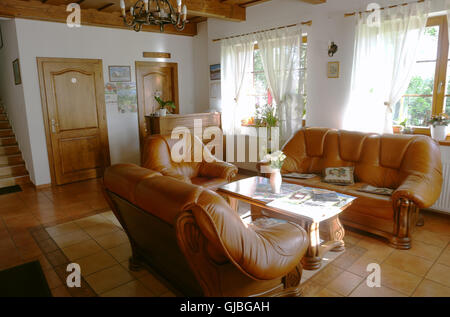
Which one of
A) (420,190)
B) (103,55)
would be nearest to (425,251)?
(420,190)

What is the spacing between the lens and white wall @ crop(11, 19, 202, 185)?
4848 mm

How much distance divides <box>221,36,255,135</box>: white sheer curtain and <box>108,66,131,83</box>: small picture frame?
→ 1.67 m

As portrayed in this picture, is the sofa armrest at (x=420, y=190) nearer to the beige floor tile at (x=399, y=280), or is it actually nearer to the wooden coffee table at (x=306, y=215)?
the wooden coffee table at (x=306, y=215)

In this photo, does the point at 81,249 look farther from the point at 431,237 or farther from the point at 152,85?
the point at 152,85

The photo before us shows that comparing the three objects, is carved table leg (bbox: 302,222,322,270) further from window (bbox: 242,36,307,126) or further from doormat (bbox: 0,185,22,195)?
doormat (bbox: 0,185,22,195)

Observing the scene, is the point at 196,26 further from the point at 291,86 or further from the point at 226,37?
the point at 291,86

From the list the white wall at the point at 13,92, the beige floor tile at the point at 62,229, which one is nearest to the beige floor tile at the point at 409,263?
the beige floor tile at the point at 62,229

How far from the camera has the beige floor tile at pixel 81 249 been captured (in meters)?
2.99

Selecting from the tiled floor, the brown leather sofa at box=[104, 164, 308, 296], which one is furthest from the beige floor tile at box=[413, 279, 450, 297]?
the brown leather sofa at box=[104, 164, 308, 296]

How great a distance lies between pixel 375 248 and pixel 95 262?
2.51 metres

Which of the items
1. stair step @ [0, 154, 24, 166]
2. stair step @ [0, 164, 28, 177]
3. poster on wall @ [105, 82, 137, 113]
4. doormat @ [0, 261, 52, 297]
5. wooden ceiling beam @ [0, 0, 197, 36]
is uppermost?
wooden ceiling beam @ [0, 0, 197, 36]

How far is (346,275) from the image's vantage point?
2.57m

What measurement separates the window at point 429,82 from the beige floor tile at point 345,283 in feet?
7.17
